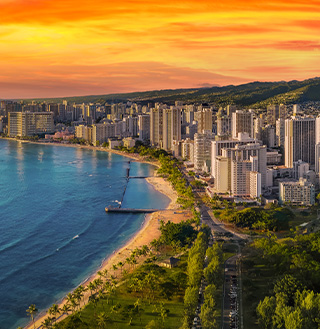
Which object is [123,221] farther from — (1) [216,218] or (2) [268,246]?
(2) [268,246]

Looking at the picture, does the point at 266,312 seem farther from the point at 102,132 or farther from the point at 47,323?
the point at 102,132

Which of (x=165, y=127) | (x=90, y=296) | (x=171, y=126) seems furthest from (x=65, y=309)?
(x=165, y=127)

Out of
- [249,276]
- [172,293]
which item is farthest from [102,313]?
[249,276]

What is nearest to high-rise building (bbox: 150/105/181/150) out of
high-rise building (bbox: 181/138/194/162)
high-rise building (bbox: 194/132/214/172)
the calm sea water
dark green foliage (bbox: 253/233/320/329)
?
high-rise building (bbox: 181/138/194/162)

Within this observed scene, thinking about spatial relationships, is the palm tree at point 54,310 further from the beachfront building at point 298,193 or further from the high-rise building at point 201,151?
the high-rise building at point 201,151

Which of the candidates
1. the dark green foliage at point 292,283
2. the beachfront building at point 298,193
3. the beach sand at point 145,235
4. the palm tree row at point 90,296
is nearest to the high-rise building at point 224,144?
the beach sand at point 145,235

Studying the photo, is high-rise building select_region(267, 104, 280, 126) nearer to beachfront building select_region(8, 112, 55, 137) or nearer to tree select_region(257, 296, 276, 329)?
beachfront building select_region(8, 112, 55, 137)
